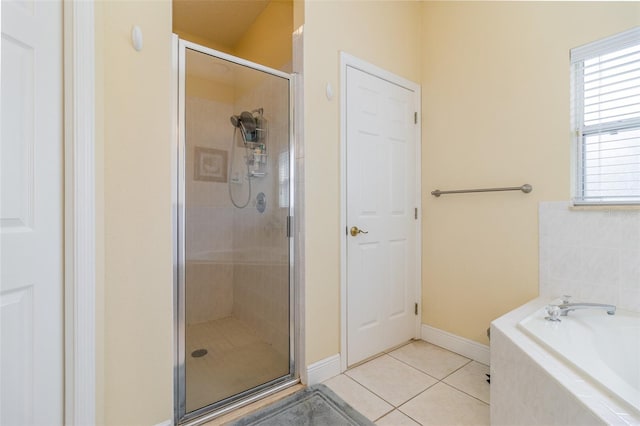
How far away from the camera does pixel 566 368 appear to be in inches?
38.6

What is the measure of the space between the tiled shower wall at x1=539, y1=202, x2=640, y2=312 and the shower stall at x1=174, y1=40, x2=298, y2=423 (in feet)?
5.19

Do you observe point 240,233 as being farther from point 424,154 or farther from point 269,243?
point 424,154

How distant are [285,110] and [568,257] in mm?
1905

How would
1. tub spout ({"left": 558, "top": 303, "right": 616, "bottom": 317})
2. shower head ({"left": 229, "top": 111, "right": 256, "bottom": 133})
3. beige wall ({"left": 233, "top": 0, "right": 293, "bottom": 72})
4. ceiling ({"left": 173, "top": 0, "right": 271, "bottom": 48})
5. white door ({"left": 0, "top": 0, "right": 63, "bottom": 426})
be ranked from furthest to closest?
ceiling ({"left": 173, "top": 0, "right": 271, "bottom": 48}) < beige wall ({"left": 233, "top": 0, "right": 293, "bottom": 72}) < shower head ({"left": 229, "top": 111, "right": 256, "bottom": 133}) < tub spout ({"left": 558, "top": 303, "right": 616, "bottom": 317}) < white door ({"left": 0, "top": 0, "right": 63, "bottom": 426})

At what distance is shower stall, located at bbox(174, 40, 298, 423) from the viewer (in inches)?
57.1

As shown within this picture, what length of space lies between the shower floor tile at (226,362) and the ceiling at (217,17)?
2.64 meters

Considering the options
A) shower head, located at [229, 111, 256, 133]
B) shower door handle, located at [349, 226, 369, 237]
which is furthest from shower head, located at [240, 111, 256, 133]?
shower door handle, located at [349, 226, 369, 237]

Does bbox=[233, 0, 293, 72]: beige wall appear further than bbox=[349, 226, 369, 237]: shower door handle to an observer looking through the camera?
Yes

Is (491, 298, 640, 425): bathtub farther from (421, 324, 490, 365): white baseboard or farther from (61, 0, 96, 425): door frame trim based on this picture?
(61, 0, 96, 425): door frame trim

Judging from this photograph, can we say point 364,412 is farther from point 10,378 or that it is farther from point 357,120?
point 357,120

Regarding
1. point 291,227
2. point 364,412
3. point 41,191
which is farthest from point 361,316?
point 41,191

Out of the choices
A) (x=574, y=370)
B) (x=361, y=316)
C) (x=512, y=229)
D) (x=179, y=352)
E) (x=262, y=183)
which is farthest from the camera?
(x=361, y=316)

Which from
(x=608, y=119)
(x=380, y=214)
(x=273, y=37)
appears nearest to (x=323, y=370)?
(x=380, y=214)

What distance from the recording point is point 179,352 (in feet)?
4.66
